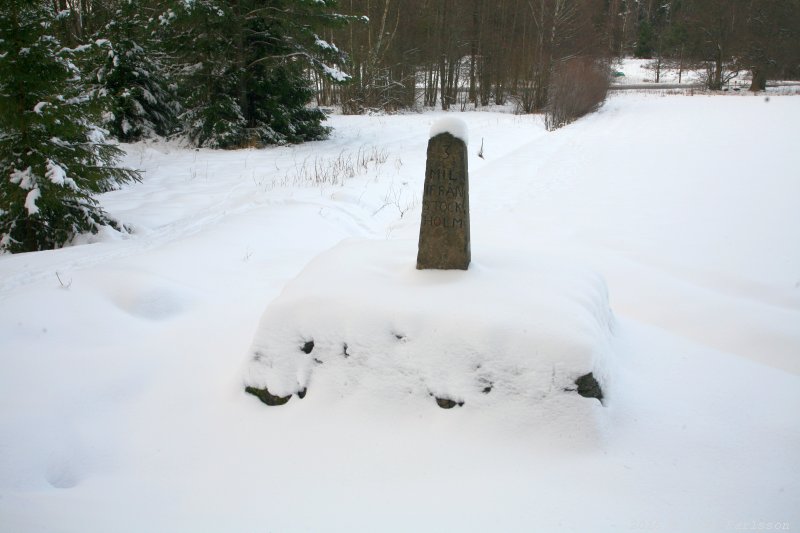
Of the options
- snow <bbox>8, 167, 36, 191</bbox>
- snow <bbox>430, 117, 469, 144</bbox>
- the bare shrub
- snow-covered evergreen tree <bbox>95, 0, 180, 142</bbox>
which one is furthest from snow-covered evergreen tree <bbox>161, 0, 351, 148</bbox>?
the bare shrub

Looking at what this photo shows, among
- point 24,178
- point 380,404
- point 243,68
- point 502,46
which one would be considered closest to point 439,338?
point 380,404

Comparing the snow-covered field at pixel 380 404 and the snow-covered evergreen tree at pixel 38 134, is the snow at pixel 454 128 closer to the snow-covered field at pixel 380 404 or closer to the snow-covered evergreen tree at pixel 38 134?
the snow-covered field at pixel 380 404

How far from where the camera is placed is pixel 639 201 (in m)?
7.97

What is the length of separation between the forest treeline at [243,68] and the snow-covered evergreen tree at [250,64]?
0.04 meters

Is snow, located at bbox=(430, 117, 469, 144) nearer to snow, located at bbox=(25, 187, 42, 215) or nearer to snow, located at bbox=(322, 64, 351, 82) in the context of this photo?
snow, located at bbox=(25, 187, 42, 215)

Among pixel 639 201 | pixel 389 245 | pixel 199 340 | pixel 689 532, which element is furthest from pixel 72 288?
pixel 639 201

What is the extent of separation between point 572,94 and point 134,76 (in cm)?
1705

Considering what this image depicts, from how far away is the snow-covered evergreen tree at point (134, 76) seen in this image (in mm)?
12047

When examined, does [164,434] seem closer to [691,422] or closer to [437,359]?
[437,359]

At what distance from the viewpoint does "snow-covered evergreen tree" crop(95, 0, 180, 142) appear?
474 inches

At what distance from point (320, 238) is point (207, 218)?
1.91 meters

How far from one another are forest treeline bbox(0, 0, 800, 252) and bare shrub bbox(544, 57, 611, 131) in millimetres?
106

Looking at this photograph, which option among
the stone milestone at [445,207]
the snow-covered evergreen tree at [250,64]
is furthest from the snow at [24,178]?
the snow-covered evergreen tree at [250,64]

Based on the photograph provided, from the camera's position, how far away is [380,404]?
8.68 ft
